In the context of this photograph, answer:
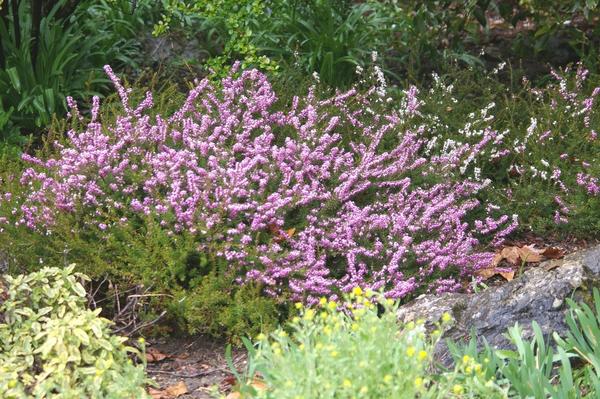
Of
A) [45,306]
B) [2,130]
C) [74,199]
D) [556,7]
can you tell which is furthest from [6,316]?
[556,7]

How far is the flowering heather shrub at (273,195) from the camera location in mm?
4562

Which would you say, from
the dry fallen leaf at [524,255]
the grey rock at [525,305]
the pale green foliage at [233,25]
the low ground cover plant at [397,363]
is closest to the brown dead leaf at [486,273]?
the dry fallen leaf at [524,255]

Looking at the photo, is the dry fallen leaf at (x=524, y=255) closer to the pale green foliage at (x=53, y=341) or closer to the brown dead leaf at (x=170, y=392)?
the brown dead leaf at (x=170, y=392)

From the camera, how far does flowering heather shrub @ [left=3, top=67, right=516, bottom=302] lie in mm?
4562

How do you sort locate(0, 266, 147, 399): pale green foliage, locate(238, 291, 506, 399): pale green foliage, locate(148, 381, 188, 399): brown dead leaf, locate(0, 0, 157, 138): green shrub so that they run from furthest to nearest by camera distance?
locate(0, 0, 157, 138): green shrub → locate(148, 381, 188, 399): brown dead leaf → locate(0, 266, 147, 399): pale green foliage → locate(238, 291, 506, 399): pale green foliage

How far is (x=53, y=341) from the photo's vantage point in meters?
3.63

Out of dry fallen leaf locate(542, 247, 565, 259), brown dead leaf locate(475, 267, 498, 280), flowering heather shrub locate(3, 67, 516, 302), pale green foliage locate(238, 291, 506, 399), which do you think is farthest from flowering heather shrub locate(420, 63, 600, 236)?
pale green foliage locate(238, 291, 506, 399)

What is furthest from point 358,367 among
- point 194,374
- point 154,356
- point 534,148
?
point 534,148

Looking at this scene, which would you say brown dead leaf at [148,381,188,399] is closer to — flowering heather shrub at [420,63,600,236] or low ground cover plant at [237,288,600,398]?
low ground cover plant at [237,288,600,398]

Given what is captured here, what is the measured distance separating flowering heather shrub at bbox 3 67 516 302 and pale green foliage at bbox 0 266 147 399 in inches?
26.6

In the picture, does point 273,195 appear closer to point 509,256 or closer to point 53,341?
point 53,341

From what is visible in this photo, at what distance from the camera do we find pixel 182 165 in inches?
195

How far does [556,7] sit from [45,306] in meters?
5.56

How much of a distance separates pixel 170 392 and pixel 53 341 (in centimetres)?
69
